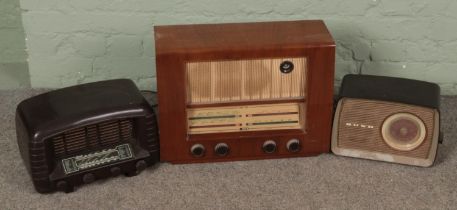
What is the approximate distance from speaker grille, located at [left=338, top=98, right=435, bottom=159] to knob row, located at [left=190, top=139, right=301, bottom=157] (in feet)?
0.37

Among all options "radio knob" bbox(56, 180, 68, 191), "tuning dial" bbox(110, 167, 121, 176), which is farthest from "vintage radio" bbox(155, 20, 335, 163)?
"radio knob" bbox(56, 180, 68, 191)

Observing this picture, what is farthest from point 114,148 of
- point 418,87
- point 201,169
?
point 418,87

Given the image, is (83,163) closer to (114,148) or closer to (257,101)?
(114,148)

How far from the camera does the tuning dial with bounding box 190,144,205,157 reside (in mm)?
1706

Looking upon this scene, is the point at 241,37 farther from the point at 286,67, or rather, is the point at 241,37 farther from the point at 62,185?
the point at 62,185

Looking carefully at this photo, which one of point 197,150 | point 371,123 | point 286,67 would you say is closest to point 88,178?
point 197,150

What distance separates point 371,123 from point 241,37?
1.22 ft

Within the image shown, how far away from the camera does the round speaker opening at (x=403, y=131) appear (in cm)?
166

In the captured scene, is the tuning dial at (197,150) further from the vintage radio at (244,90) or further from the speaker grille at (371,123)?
the speaker grille at (371,123)

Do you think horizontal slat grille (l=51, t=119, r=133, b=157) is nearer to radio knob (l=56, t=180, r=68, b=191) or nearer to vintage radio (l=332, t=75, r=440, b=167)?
radio knob (l=56, t=180, r=68, b=191)

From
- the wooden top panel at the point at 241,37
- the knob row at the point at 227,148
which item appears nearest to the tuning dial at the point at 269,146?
the knob row at the point at 227,148

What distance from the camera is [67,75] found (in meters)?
2.04

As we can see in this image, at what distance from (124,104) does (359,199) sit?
0.58 metres

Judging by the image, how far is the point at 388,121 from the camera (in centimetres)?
167
